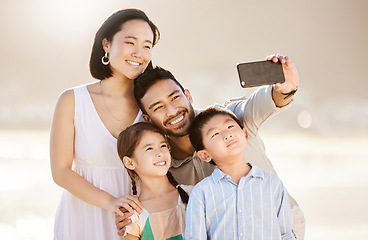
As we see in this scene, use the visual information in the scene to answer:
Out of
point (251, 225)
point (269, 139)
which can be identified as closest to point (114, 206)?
point (251, 225)

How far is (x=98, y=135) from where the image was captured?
2.34m

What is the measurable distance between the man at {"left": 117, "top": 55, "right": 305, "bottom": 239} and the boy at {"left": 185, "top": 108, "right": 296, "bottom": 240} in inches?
8.0

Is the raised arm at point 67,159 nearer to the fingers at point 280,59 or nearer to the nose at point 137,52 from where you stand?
the nose at point 137,52

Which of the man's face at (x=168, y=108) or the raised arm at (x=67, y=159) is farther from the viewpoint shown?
the man's face at (x=168, y=108)

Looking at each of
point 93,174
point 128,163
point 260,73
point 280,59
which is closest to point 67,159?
point 93,174

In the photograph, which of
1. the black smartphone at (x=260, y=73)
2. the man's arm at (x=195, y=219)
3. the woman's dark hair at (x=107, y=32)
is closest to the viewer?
the man's arm at (x=195, y=219)

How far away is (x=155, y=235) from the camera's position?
6.65ft

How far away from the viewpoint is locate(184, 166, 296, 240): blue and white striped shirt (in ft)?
6.23

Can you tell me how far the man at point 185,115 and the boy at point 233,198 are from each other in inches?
8.0

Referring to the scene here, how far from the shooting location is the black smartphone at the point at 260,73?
6.56 feet

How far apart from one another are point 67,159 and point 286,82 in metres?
1.11

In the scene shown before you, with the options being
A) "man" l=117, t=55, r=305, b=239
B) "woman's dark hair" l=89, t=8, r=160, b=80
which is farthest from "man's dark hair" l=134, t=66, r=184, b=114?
"woman's dark hair" l=89, t=8, r=160, b=80

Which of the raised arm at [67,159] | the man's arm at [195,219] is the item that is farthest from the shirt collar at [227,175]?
the raised arm at [67,159]

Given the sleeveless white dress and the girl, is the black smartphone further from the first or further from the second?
the sleeveless white dress
